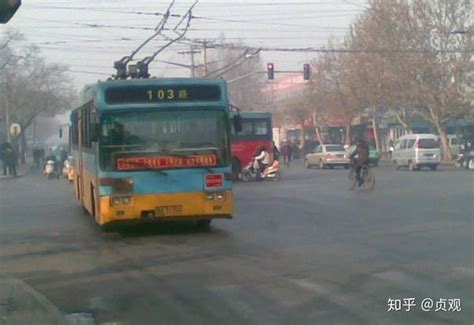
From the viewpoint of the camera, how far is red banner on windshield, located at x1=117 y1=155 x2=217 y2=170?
14.2 m

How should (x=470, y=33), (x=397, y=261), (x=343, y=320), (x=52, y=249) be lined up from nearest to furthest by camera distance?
(x=343, y=320) → (x=397, y=261) → (x=52, y=249) → (x=470, y=33)

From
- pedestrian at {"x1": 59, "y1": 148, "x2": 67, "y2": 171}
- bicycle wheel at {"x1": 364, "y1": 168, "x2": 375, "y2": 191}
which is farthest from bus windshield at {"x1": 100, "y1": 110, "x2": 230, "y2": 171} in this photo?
pedestrian at {"x1": 59, "y1": 148, "x2": 67, "y2": 171}

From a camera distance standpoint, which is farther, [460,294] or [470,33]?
[470,33]

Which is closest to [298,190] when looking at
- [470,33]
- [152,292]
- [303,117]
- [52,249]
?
[52,249]

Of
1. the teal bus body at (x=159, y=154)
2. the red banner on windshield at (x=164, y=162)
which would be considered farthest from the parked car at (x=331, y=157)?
the red banner on windshield at (x=164, y=162)

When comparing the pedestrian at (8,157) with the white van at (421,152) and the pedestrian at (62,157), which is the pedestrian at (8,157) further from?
the white van at (421,152)

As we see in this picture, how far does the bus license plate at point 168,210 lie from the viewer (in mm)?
14320

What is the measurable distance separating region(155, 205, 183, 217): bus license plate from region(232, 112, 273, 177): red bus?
68.1 ft

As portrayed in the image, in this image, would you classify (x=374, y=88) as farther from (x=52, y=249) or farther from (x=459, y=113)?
(x=52, y=249)

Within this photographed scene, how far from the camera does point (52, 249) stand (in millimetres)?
13648

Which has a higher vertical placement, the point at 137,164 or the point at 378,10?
the point at 378,10

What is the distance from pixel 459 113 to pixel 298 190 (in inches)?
1158

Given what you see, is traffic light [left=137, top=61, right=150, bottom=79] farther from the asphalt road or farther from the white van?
the white van

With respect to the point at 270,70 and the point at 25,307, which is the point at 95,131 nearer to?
the point at 25,307
